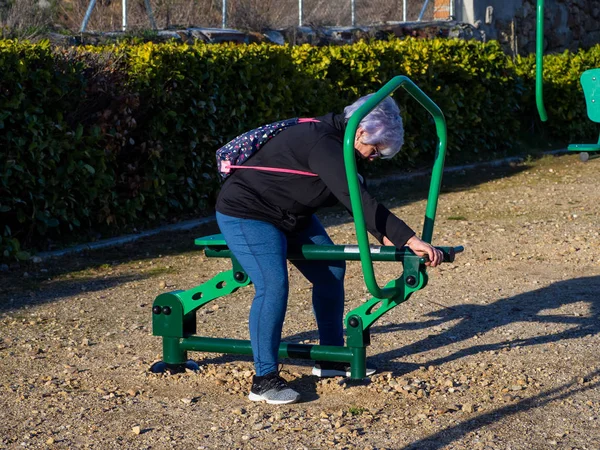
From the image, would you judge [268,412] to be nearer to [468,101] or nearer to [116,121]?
[116,121]

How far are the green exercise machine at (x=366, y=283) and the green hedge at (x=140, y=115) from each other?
2.68m

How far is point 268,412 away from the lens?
4.25 meters

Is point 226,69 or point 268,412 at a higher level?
point 226,69

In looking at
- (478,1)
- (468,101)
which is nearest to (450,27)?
(478,1)

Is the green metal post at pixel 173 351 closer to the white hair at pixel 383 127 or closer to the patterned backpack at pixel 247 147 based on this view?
the patterned backpack at pixel 247 147

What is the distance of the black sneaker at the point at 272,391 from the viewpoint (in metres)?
4.30

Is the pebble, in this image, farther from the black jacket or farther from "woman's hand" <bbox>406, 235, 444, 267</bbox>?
the black jacket

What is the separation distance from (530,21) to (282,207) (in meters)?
13.8

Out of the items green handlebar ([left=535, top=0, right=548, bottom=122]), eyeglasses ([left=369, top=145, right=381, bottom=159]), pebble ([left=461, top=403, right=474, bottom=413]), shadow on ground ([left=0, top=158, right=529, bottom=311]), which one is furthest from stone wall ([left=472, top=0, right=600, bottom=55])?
pebble ([left=461, top=403, right=474, bottom=413])

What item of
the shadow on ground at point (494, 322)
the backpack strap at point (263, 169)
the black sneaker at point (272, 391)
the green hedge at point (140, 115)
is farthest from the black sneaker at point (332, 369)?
the green hedge at point (140, 115)

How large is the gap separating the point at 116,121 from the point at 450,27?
8.76m

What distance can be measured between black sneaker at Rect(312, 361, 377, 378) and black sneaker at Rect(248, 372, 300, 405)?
0.40m

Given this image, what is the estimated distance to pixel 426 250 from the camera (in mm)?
4129

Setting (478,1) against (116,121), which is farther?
(478,1)
